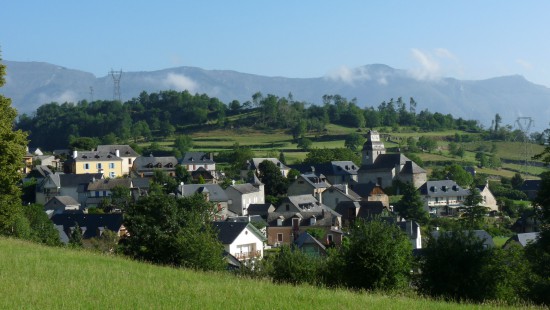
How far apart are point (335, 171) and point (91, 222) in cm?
4073

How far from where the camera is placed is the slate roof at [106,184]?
71.8m

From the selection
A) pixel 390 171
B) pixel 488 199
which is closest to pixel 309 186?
pixel 390 171

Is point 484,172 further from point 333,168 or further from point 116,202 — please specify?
point 116,202

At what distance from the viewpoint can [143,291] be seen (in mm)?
13961

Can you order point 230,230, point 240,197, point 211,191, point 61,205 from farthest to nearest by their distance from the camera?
point 240,197
point 211,191
point 61,205
point 230,230

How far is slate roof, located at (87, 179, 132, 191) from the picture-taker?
71.8m

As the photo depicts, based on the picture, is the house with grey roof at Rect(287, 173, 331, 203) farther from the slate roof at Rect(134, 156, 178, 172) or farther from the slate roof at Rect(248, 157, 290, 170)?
the slate roof at Rect(134, 156, 178, 172)

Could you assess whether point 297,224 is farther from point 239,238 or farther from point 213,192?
point 239,238

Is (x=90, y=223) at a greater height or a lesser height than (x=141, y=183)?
lesser

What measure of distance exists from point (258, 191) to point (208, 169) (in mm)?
20274

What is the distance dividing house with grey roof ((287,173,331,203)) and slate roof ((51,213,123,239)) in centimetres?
2716

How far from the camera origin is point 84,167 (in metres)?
88.1

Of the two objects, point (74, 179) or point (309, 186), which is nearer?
point (309, 186)

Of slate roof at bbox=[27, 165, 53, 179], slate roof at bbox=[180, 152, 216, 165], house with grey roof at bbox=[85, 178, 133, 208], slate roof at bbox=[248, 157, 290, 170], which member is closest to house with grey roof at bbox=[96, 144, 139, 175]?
slate roof at bbox=[180, 152, 216, 165]
